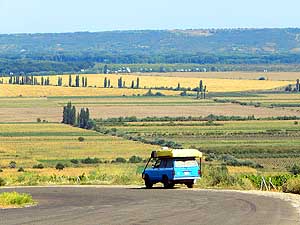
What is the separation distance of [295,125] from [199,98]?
195 feet

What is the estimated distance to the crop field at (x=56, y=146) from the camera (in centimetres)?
7788

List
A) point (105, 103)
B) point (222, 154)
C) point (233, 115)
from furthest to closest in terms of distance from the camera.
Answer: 1. point (105, 103)
2. point (233, 115)
3. point (222, 154)

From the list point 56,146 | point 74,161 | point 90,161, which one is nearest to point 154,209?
point 90,161

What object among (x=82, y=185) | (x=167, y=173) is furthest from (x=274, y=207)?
(x=82, y=185)

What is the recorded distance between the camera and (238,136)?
9869 centimetres

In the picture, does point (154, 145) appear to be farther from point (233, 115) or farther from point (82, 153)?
point (233, 115)

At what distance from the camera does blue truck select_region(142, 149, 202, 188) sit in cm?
3559

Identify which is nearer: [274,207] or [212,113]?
[274,207]

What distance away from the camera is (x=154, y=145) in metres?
87.6

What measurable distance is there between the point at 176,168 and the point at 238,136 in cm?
6373

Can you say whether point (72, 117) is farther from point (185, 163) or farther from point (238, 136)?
point (185, 163)

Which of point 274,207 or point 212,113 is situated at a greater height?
point 274,207

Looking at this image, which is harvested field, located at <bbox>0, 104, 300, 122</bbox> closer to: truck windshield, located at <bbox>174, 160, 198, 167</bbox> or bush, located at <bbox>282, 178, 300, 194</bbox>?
truck windshield, located at <bbox>174, 160, 198, 167</bbox>

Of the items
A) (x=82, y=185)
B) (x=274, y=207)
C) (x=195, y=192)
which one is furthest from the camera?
(x=82, y=185)
